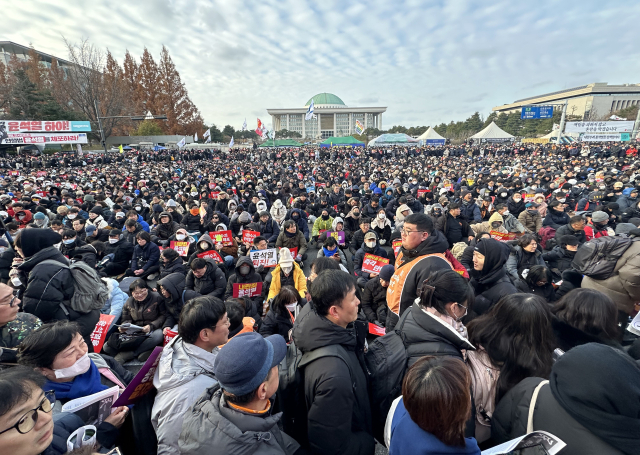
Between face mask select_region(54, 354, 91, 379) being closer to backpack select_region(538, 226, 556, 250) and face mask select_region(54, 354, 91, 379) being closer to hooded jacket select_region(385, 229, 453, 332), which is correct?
hooded jacket select_region(385, 229, 453, 332)

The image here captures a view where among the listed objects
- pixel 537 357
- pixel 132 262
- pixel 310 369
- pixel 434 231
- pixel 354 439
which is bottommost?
pixel 132 262

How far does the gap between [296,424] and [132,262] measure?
17.7 ft

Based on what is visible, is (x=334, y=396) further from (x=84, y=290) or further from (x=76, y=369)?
(x=84, y=290)

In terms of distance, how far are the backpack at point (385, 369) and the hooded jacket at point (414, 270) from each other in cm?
66

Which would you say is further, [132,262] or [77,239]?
[77,239]

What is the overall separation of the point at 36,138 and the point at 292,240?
34917mm

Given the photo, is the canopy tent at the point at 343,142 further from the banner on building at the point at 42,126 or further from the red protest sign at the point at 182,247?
the red protest sign at the point at 182,247

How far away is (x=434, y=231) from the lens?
9.07ft

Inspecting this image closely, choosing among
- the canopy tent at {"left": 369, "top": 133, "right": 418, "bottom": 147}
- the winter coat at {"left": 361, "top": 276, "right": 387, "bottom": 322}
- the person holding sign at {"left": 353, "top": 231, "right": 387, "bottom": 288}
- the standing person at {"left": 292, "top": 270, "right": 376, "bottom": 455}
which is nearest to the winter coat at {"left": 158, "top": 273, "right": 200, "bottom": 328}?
the winter coat at {"left": 361, "top": 276, "right": 387, "bottom": 322}

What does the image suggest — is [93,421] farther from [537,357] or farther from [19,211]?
[19,211]

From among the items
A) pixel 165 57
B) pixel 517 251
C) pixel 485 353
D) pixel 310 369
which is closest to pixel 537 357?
pixel 485 353

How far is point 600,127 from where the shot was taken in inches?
1225

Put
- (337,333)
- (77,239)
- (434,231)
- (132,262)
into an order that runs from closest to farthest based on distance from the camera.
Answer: (337,333), (434,231), (132,262), (77,239)

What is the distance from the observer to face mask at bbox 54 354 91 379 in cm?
183
